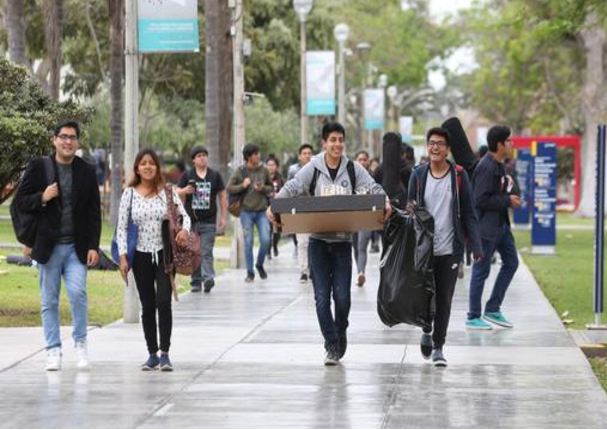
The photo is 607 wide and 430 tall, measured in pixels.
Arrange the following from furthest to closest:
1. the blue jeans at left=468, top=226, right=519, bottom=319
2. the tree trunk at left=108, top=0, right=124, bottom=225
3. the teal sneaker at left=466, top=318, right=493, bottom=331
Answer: the tree trunk at left=108, top=0, right=124, bottom=225 < the teal sneaker at left=466, top=318, right=493, bottom=331 < the blue jeans at left=468, top=226, right=519, bottom=319

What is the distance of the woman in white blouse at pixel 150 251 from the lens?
11648mm

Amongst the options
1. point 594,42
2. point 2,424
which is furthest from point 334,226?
point 594,42

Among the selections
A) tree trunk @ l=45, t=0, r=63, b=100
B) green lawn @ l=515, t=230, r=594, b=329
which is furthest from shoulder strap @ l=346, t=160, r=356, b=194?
tree trunk @ l=45, t=0, r=63, b=100

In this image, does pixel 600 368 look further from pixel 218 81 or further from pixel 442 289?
pixel 218 81

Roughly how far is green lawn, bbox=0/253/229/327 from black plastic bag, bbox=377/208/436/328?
407 cm

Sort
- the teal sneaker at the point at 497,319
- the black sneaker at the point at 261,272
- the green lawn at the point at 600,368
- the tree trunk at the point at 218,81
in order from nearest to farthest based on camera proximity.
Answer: the green lawn at the point at 600,368 < the teal sneaker at the point at 497,319 < the black sneaker at the point at 261,272 < the tree trunk at the point at 218,81

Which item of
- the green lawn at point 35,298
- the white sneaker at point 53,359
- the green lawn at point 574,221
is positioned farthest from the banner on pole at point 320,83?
the white sneaker at point 53,359

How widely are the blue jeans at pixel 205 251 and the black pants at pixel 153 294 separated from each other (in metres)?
7.33

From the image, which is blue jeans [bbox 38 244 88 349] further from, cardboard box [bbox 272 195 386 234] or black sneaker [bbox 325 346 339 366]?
black sneaker [bbox 325 346 339 366]

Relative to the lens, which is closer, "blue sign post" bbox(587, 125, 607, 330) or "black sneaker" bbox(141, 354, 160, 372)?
"black sneaker" bbox(141, 354, 160, 372)

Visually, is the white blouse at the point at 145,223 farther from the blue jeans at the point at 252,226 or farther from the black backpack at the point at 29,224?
the blue jeans at the point at 252,226

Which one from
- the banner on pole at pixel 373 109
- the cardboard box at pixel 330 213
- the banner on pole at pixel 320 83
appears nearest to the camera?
the cardboard box at pixel 330 213

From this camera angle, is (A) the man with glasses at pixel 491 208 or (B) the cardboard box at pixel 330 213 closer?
(B) the cardboard box at pixel 330 213

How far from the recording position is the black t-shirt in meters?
19.0
